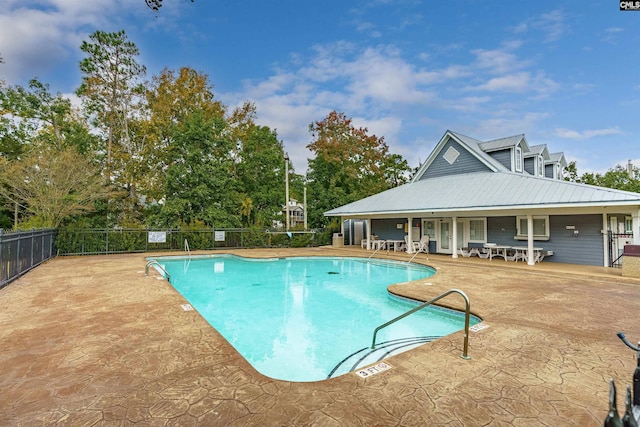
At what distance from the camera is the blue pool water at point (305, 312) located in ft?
17.3

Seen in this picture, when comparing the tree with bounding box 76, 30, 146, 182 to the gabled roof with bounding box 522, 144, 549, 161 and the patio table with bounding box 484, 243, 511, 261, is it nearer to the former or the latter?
the patio table with bounding box 484, 243, 511, 261

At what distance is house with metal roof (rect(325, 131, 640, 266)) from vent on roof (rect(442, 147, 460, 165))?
54 mm

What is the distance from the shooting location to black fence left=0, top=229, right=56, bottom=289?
25.5ft

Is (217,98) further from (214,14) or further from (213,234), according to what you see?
(214,14)

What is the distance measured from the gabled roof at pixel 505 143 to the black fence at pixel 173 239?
11.1 metres

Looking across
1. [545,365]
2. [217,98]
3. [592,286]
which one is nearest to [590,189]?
[592,286]

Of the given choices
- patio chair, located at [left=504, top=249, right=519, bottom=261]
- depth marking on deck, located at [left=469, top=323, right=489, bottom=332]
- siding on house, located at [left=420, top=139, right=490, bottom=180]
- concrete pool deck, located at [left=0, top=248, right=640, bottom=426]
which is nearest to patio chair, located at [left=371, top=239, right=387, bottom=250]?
siding on house, located at [left=420, top=139, right=490, bottom=180]

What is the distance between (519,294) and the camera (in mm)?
7211

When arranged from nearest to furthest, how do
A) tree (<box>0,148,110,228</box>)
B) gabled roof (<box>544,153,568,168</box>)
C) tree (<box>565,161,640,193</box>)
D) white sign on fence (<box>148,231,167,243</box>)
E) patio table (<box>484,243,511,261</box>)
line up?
patio table (<box>484,243,511,261</box>), tree (<box>0,148,110,228</box>), white sign on fence (<box>148,231,167,243</box>), gabled roof (<box>544,153,568,168</box>), tree (<box>565,161,640,193</box>)

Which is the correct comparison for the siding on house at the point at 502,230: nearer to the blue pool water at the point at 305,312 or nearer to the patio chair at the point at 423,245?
the patio chair at the point at 423,245

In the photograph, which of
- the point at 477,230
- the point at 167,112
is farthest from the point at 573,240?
the point at 167,112

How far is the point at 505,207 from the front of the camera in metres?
11.5

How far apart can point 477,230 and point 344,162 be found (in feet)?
48.4

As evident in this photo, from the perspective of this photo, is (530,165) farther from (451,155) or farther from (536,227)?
(536,227)
